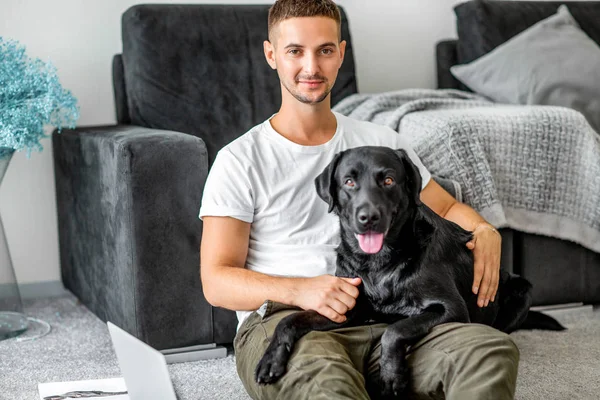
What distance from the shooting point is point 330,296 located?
161 cm

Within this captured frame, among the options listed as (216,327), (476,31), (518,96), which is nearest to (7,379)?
(216,327)

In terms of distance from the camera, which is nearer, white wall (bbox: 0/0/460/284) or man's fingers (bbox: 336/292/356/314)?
man's fingers (bbox: 336/292/356/314)

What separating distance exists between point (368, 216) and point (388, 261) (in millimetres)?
175

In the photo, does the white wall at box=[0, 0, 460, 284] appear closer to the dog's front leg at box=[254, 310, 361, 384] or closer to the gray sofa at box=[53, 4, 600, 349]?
the gray sofa at box=[53, 4, 600, 349]

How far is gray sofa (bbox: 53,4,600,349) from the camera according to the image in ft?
7.25

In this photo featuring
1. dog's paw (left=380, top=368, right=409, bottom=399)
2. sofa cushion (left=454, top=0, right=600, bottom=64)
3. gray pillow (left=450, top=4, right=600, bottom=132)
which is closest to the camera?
dog's paw (left=380, top=368, right=409, bottom=399)

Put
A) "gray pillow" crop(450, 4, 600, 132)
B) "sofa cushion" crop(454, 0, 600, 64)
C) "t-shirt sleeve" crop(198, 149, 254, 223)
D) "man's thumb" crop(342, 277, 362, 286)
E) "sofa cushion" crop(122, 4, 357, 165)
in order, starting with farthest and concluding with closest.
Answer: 1. "sofa cushion" crop(454, 0, 600, 64)
2. "gray pillow" crop(450, 4, 600, 132)
3. "sofa cushion" crop(122, 4, 357, 165)
4. "t-shirt sleeve" crop(198, 149, 254, 223)
5. "man's thumb" crop(342, 277, 362, 286)

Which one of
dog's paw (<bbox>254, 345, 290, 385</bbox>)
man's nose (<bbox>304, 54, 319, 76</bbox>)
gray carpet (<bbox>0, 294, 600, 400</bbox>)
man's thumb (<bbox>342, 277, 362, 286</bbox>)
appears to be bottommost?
gray carpet (<bbox>0, 294, 600, 400</bbox>)

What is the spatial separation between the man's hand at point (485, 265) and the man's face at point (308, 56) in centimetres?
52

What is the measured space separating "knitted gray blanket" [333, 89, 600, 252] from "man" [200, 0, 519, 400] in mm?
428

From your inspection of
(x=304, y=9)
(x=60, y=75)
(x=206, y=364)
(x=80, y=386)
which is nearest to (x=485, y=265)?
(x=304, y=9)

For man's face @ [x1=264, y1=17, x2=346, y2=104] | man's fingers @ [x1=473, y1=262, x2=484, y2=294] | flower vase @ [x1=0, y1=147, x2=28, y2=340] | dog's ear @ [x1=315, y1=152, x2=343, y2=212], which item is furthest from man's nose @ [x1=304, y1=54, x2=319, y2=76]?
flower vase @ [x1=0, y1=147, x2=28, y2=340]

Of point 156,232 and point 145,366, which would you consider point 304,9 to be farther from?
point 145,366

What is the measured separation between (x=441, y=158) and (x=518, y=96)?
77 cm
